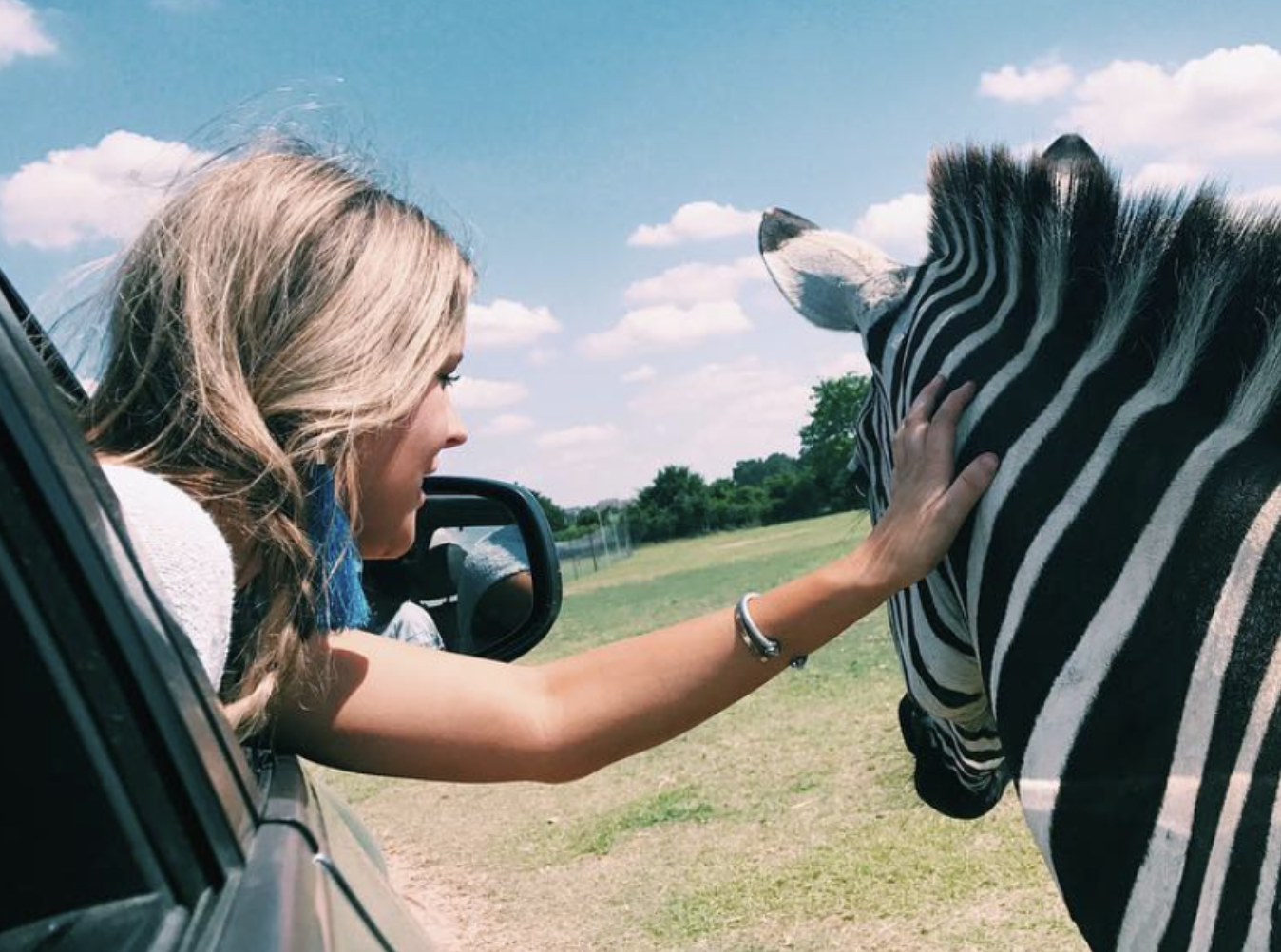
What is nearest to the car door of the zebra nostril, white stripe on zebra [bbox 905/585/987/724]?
white stripe on zebra [bbox 905/585/987/724]

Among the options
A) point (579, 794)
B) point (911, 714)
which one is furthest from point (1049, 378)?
point (579, 794)

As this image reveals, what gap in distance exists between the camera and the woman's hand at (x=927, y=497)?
1692 millimetres

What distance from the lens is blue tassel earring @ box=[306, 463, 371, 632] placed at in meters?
1.65

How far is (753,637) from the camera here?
1793 millimetres

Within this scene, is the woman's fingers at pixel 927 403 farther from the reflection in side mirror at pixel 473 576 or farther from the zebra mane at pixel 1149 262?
the reflection in side mirror at pixel 473 576

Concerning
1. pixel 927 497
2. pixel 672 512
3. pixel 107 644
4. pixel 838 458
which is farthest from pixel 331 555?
pixel 672 512

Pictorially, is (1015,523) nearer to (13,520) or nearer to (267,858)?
(267,858)

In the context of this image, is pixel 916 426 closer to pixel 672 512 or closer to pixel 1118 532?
pixel 1118 532

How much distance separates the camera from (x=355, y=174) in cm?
182

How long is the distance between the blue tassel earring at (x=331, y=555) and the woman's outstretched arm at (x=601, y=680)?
45mm

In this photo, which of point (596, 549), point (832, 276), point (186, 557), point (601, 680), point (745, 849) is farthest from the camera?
point (596, 549)

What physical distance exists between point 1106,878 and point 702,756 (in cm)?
778

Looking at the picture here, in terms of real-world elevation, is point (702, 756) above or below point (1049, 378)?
below

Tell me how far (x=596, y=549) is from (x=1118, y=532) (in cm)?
5984
